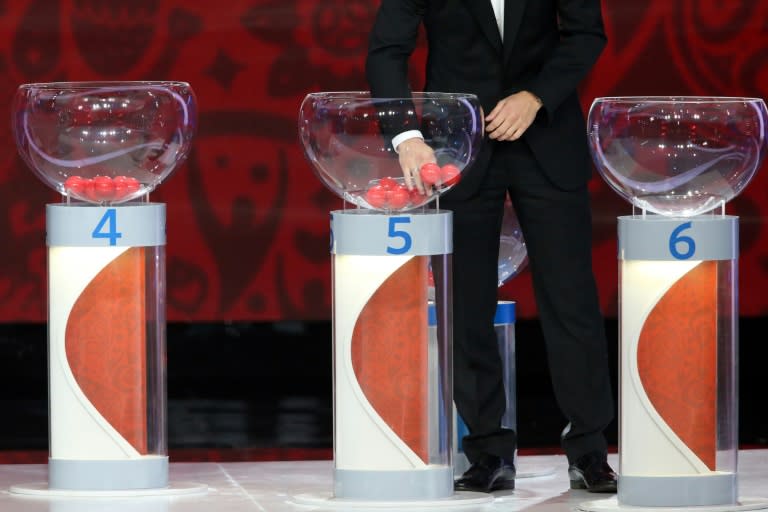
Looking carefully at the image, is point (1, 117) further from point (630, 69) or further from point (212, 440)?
point (630, 69)

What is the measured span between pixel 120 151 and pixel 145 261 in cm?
24

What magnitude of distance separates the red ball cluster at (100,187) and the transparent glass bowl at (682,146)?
102 cm

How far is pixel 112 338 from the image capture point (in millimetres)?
3682

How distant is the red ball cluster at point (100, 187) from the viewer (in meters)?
3.68

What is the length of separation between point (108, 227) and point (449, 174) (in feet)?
2.46

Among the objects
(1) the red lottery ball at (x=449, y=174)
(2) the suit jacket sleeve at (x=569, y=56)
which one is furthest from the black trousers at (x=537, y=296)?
(1) the red lottery ball at (x=449, y=174)

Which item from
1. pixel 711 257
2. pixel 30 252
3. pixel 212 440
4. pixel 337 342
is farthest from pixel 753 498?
pixel 30 252

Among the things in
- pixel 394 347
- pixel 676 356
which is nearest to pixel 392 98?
pixel 394 347

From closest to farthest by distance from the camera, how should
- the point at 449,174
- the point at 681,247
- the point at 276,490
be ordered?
the point at 681,247, the point at 449,174, the point at 276,490

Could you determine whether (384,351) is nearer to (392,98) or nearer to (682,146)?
(392,98)

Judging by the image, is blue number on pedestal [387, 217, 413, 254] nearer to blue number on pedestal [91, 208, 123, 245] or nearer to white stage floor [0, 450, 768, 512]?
white stage floor [0, 450, 768, 512]

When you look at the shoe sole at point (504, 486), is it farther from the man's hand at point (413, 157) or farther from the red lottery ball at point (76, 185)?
the red lottery ball at point (76, 185)

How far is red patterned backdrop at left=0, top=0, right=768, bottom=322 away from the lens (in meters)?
5.91

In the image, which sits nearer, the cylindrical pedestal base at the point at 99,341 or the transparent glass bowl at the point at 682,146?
the transparent glass bowl at the point at 682,146
